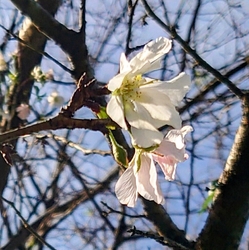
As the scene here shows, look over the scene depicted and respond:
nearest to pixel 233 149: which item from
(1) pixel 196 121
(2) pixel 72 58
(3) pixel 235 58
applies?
(2) pixel 72 58

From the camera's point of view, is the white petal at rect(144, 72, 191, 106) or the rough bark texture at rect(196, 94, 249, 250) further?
the rough bark texture at rect(196, 94, 249, 250)

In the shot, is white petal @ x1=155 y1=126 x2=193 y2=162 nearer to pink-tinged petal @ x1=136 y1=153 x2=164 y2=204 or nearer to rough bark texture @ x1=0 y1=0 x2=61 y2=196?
pink-tinged petal @ x1=136 y1=153 x2=164 y2=204

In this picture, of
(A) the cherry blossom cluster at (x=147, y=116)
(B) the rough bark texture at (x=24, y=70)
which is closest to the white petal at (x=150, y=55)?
(A) the cherry blossom cluster at (x=147, y=116)

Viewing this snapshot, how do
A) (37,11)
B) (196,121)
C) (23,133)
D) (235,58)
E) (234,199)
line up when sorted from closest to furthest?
(23,133), (234,199), (37,11), (235,58), (196,121)

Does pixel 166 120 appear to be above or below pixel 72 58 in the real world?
below

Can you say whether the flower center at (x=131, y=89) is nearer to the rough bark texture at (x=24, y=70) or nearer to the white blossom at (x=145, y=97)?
the white blossom at (x=145, y=97)

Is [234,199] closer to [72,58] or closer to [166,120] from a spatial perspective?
[72,58]

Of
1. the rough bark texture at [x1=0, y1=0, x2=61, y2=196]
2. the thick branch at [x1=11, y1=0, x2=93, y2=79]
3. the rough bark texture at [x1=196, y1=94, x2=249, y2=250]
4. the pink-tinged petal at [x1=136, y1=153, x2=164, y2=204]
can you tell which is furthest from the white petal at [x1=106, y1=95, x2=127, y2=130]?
the rough bark texture at [x1=0, y1=0, x2=61, y2=196]
